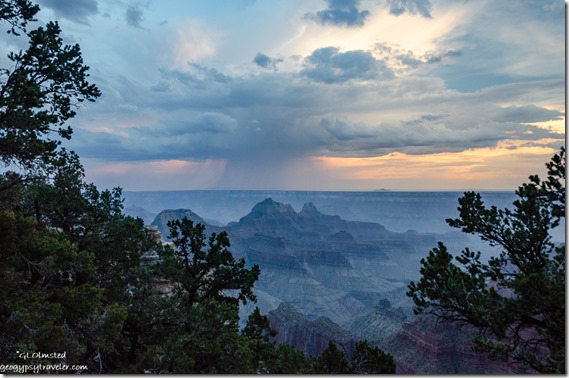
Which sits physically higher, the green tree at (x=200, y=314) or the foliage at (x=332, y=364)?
the green tree at (x=200, y=314)

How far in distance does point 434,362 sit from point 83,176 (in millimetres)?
55195

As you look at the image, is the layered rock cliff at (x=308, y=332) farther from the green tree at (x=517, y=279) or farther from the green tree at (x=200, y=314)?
the green tree at (x=517, y=279)

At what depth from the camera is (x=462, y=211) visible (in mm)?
11930

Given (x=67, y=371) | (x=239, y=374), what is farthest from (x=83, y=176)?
(x=239, y=374)

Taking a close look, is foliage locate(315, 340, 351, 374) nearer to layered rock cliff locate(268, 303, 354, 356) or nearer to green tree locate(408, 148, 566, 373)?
green tree locate(408, 148, 566, 373)

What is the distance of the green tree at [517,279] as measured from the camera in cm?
920

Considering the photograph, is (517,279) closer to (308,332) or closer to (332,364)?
(332,364)

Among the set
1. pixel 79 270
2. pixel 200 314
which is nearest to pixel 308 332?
pixel 200 314

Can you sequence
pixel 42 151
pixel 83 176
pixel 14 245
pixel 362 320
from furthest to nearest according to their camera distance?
pixel 362 320
pixel 83 176
pixel 42 151
pixel 14 245

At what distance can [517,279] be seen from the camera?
32.5 feet

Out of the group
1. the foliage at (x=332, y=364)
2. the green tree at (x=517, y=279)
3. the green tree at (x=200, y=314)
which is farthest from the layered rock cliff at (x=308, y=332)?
the green tree at (x=517, y=279)

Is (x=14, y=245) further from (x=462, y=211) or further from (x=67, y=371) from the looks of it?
(x=462, y=211)

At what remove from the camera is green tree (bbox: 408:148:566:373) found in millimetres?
9203

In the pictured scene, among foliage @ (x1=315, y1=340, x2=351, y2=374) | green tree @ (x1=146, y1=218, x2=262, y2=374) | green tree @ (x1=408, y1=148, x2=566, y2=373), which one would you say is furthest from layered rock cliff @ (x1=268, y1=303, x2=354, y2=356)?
green tree @ (x1=408, y1=148, x2=566, y2=373)
